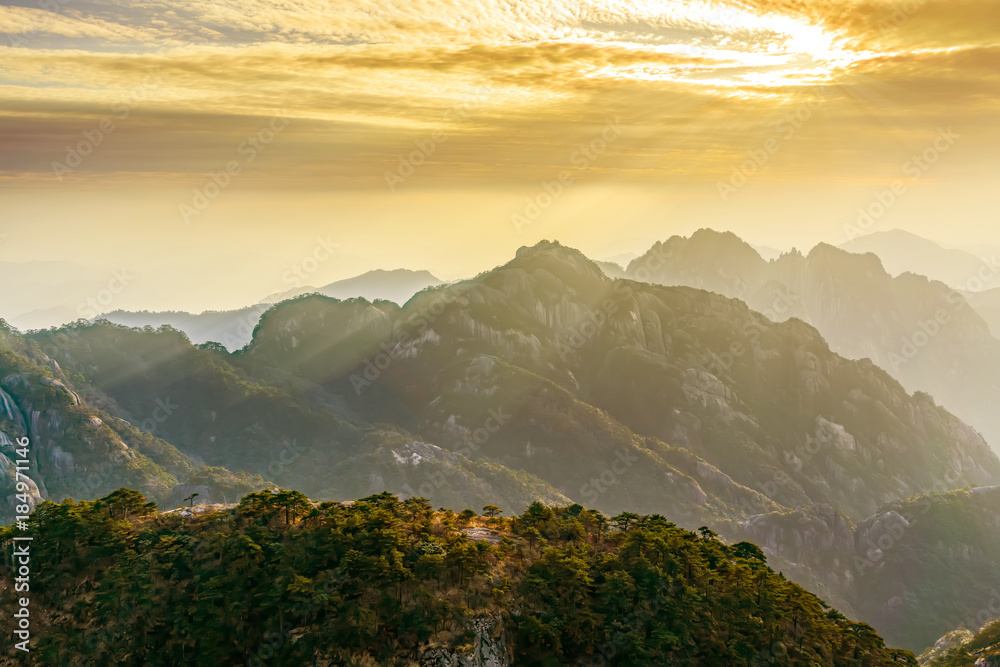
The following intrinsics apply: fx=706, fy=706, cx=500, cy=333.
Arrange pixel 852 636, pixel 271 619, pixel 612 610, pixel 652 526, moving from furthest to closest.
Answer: pixel 652 526 → pixel 852 636 → pixel 612 610 → pixel 271 619

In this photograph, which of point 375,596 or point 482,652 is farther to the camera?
point 375,596

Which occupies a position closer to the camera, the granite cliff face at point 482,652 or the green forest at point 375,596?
the granite cliff face at point 482,652

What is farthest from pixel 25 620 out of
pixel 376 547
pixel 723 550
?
pixel 723 550

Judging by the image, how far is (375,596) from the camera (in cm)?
6931

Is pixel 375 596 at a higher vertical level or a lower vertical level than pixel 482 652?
higher

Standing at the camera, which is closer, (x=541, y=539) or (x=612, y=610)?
(x=612, y=610)

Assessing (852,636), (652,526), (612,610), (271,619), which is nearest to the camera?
(271,619)

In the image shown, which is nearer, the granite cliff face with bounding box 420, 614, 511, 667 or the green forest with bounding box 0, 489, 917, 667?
the granite cliff face with bounding box 420, 614, 511, 667

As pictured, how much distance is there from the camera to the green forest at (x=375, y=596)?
219ft

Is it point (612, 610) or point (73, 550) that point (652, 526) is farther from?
point (73, 550)

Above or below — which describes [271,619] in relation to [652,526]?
above

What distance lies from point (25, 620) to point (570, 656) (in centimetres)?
5346

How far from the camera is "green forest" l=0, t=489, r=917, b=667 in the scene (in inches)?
2625

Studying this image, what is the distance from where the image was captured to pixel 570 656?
7081 cm
